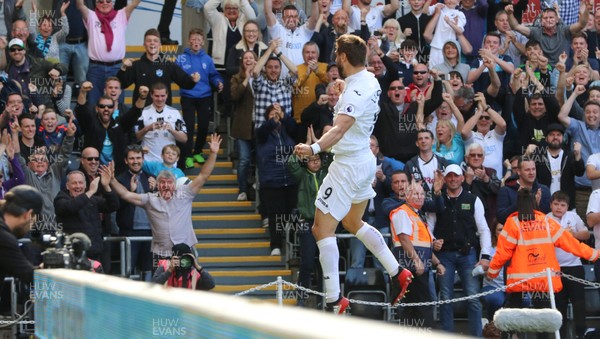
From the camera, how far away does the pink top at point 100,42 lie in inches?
778

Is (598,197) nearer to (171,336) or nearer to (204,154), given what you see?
(204,154)

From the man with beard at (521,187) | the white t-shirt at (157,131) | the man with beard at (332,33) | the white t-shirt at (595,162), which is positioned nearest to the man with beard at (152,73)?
the white t-shirt at (157,131)

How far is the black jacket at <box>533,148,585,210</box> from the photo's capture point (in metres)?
18.8

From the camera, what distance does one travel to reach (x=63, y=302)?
9.93 meters

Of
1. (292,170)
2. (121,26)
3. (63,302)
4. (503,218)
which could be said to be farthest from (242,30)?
(63,302)

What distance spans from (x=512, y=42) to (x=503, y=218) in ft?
15.3

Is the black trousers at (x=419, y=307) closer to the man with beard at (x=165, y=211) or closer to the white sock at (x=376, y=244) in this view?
the man with beard at (x=165, y=211)

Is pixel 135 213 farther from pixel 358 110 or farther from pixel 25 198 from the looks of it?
pixel 25 198

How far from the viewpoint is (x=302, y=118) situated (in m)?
18.8

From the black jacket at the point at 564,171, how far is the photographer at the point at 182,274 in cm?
583

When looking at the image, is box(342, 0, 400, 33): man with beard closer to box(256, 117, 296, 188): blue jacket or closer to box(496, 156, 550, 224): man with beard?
box(256, 117, 296, 188): blue jacket

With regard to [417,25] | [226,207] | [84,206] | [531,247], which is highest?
[417,25]

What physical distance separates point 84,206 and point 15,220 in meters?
6.78

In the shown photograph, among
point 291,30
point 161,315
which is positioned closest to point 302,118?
point 291,30
